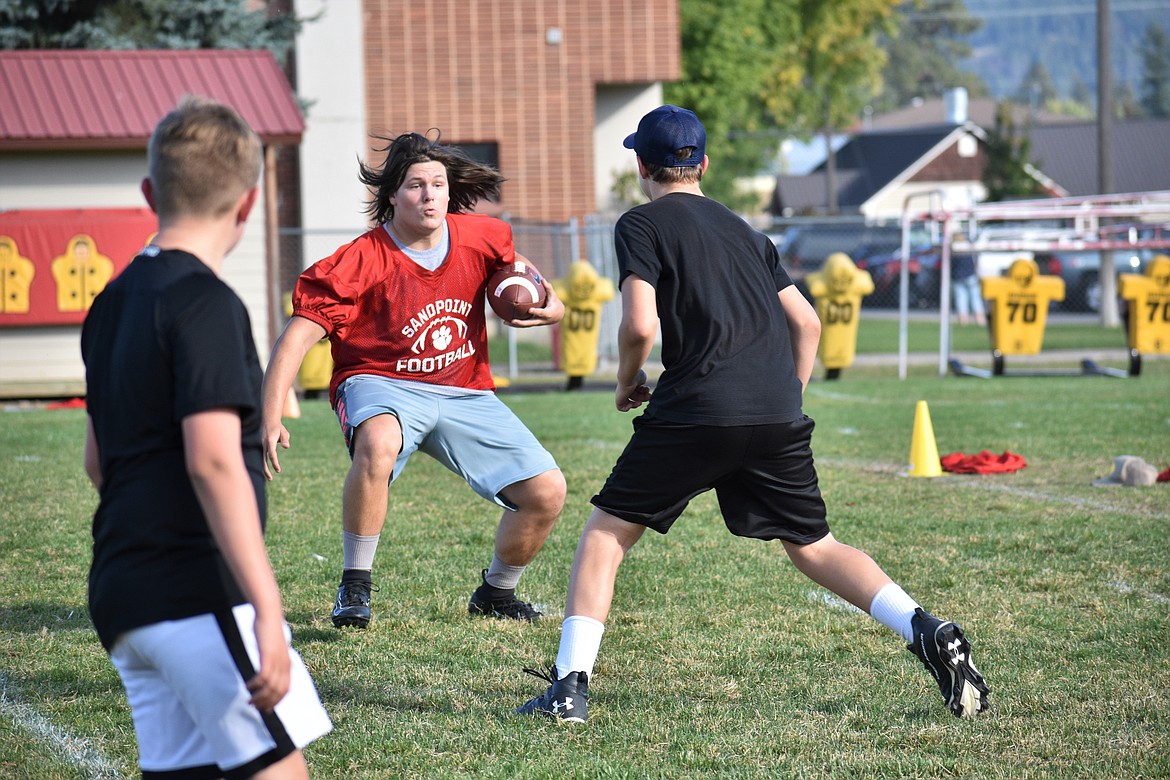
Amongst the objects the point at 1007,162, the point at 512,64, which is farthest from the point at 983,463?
the point at 1007,162

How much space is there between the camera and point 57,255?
1513 centimetres

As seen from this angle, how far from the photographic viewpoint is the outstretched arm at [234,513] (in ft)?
7.47

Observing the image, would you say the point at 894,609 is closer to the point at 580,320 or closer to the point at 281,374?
the point at 281,374

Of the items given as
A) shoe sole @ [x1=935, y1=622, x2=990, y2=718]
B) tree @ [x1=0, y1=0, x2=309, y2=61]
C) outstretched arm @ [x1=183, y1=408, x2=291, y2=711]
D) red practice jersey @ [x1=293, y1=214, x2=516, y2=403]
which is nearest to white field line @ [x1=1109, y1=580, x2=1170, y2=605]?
shoe sole @ [x1=935, y1=622, x2=990, y2=718]

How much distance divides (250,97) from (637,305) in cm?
1290

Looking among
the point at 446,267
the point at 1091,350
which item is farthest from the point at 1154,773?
the point at 1091,350

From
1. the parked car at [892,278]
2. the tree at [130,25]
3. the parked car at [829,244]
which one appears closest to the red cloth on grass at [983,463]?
the tree at [130,25]

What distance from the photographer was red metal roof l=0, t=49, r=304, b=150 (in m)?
14.9

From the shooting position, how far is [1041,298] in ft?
51.8

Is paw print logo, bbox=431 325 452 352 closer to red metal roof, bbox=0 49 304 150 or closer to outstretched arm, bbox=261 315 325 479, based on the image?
outstretched arm, bbox=261 315 325 479

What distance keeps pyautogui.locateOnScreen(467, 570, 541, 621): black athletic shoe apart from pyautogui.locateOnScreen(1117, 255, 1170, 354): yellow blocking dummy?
41.0 ft

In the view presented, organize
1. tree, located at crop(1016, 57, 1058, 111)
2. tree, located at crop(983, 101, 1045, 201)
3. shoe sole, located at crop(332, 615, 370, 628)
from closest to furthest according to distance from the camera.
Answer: shoe sole, located at crop(332, 615, 370, 628)
tree, located at crop(983, 101, 1045, 201)
tree, located at crop(1016, 57, 1058, 111)

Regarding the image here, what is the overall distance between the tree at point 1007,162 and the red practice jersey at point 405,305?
1464 inches

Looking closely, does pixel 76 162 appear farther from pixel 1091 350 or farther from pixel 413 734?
pixel 1091 350
